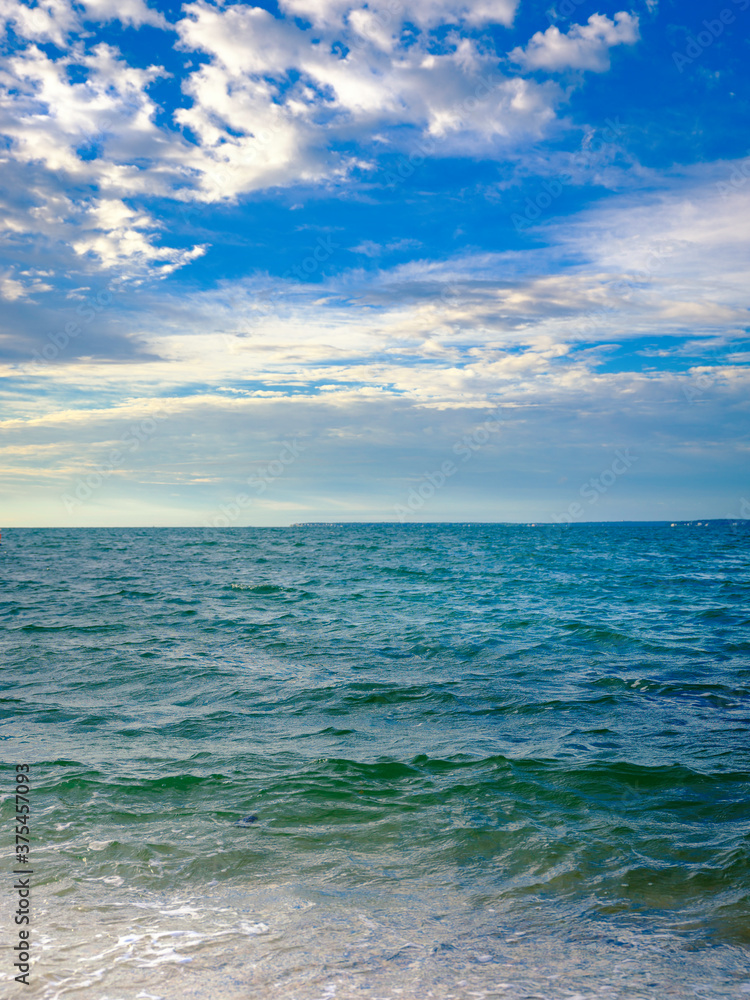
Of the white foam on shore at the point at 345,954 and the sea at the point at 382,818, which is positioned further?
the sea at the point at 382,818

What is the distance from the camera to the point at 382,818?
752 cm

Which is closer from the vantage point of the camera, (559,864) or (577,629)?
(559,864)

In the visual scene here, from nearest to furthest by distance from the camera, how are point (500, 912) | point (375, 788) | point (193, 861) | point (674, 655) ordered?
point (500, 912) → point (193, 861) → point (375, 788) → point (674, 655)

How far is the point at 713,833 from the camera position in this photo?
7.14 metres

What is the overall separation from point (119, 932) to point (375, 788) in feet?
12.2

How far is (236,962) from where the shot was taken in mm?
4754

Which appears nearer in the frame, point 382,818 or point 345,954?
point 345,954

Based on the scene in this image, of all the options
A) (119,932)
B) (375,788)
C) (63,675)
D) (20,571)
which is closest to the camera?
(119,932)

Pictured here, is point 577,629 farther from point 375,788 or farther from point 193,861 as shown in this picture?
point 193,861

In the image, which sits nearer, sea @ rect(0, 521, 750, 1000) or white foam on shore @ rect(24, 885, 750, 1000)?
white foam on shore @ rect(24, 885, 750, 1000)

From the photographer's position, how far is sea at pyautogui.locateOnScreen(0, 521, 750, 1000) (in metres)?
4.79

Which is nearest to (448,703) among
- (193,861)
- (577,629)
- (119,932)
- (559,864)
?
(559,864)

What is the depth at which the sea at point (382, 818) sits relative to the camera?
4.79 metres

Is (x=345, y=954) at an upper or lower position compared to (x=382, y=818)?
upper
